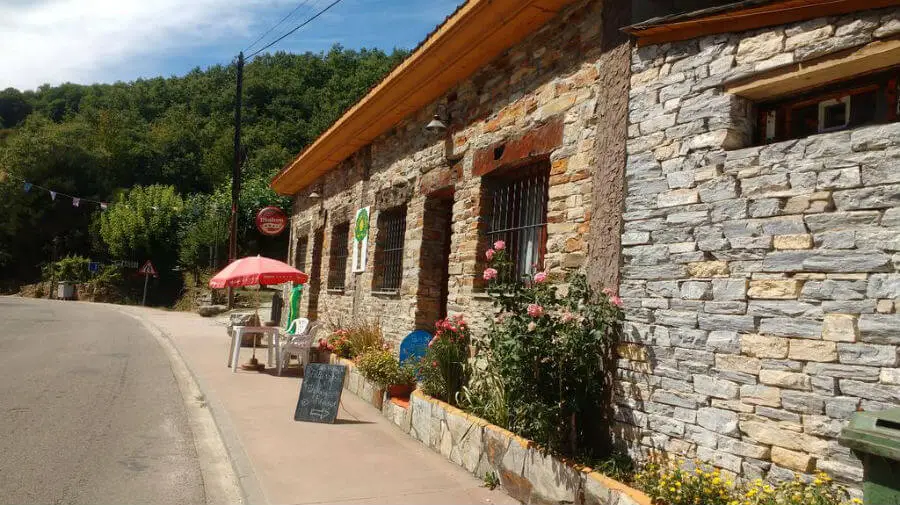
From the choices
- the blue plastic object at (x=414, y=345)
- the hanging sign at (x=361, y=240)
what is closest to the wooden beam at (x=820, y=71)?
the blue plastic object at (x=414, y=345)

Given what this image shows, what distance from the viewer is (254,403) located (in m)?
7.48

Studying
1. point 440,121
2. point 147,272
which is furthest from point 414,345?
point 147,272

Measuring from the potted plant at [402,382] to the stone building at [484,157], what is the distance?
0.87m

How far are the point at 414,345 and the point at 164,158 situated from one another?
150ft

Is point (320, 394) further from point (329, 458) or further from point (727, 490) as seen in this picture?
point (727, 490)

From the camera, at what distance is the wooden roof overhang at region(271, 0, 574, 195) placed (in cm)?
582

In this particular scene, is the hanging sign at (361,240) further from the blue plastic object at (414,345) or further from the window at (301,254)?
the window at (301,254)

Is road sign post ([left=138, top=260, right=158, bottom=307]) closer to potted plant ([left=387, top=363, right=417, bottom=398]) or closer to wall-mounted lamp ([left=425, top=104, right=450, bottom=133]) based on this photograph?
wall-mounted lamp ([left=425, top=104, right=450, bottom=133])

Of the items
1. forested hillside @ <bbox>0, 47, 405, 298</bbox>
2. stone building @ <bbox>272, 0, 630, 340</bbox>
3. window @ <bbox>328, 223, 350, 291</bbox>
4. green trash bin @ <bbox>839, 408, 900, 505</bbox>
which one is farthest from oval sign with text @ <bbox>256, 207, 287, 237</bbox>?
green trash bin @ <bbox>839, 408, 900, 505</bbox>

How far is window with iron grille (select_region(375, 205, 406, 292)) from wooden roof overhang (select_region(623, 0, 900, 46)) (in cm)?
537

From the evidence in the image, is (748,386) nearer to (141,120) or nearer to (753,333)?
(753,333)

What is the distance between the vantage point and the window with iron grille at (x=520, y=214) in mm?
5910

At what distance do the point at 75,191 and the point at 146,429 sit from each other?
4023cm

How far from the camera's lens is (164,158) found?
46938mm
